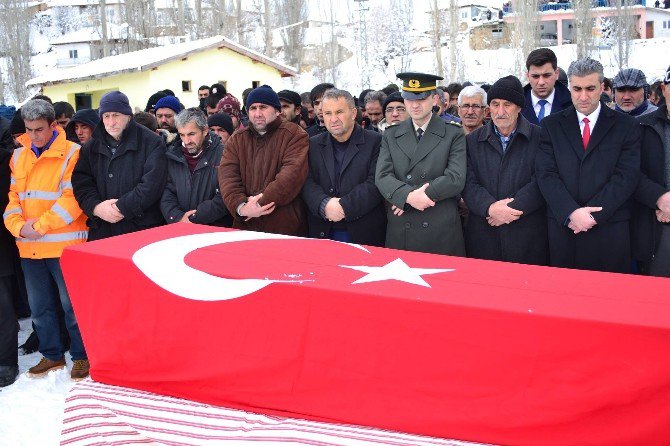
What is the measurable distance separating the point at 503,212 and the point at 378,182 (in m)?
0.73

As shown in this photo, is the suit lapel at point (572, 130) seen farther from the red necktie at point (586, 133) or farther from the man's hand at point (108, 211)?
the man's hand at point (108, 211)

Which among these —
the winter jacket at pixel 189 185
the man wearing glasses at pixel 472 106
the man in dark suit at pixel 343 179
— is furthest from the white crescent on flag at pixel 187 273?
the man wearing glasses at pixel 472 106

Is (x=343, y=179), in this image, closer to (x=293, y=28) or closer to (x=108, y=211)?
(x=108, y=211)

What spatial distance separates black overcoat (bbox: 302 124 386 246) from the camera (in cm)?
427

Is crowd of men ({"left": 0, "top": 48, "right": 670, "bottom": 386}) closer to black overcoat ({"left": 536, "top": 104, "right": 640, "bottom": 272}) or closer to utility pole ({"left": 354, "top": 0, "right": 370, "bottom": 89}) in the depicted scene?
black overcoat ({"left": 536, "top": 104, "right": 640, "bottom": 272})

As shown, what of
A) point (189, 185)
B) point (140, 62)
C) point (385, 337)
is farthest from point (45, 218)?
point (140, 62)

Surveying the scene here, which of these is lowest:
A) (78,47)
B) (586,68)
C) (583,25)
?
(586,68)

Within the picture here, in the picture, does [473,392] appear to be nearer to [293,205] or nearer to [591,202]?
[591,202]

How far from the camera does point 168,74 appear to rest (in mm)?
22453

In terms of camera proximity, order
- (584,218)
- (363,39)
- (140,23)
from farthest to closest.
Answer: (363,39), (140,23), (584,218)

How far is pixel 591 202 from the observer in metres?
3.70

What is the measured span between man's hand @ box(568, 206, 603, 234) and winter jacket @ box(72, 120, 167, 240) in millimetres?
2544

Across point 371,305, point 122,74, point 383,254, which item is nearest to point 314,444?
point 371,305

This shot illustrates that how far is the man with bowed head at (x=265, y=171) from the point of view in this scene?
4.31 metres
